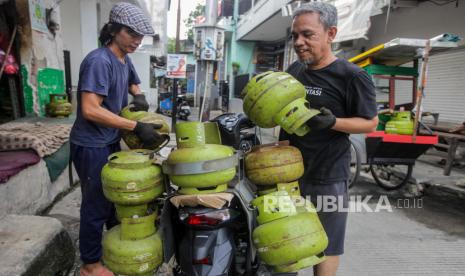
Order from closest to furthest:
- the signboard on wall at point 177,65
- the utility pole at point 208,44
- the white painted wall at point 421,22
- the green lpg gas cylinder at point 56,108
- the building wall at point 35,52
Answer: the building wall at point 35,52
the green lpg gas cylinder at point 56,108
the white painted wall at point 421,22
the utility pole at point 208,44
the signboard on wall at point 177,65

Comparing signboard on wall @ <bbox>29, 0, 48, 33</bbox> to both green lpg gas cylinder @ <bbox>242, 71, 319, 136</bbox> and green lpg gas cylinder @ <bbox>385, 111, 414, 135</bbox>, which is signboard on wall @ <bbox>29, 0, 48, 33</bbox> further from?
green lpg gas cylinder @ <bbox>385, 111, 414, 135</bbox>

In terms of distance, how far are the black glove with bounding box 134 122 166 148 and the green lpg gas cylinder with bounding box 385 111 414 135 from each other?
4.05 metres

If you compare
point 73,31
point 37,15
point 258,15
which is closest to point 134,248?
point 37,15

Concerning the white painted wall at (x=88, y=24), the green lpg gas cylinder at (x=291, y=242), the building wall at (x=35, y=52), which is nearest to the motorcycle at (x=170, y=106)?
the white painted wall at (x=88, y=24)

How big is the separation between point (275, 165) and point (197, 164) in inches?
17.7

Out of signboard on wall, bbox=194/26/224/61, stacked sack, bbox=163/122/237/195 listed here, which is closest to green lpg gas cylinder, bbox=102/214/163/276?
stacked sack, bbox=163/122/237/195

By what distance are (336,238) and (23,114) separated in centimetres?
562

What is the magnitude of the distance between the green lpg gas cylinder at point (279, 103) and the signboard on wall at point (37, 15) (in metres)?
5.17

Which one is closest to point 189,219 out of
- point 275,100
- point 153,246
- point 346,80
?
point 153,246

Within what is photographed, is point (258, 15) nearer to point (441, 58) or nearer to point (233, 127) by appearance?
point (441, 58)

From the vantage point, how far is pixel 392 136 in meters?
4.74

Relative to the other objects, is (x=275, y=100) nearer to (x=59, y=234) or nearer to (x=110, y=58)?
(x=110, y=58)

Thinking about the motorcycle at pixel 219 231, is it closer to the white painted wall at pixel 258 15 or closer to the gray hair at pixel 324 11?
the gray hair at pixel 324 11

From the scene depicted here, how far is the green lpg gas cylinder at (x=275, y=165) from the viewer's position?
1810 mm
